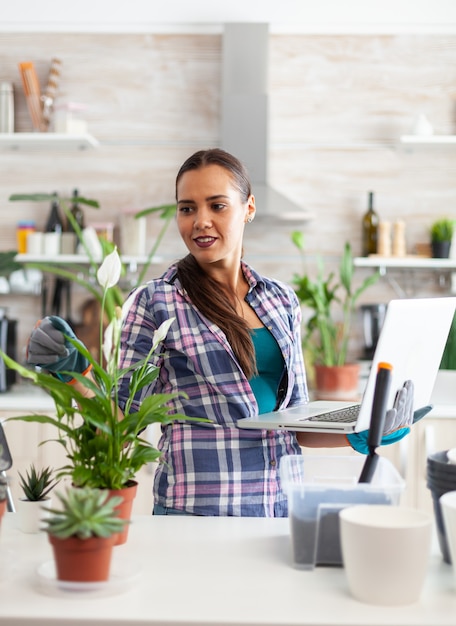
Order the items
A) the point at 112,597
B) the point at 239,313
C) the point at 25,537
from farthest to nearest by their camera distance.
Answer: the point at 239,313 < the point at 25,537 < the point at 112,597

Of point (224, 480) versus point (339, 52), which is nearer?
point (224, 480)

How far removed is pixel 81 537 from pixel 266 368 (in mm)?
793

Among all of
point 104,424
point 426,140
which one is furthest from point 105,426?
point 426,140

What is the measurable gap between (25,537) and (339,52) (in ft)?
9.60

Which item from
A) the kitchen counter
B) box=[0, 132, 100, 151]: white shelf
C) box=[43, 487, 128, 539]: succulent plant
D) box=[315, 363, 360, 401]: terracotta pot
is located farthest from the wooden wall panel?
box=[43, 487, 128, 539]: succulent plant

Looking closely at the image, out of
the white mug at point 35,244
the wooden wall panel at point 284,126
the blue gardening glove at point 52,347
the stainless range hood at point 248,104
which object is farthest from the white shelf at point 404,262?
the blue gardening glove at point 52,347

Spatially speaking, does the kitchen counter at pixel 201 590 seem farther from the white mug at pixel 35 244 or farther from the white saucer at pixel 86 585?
the white mug at pixel 35 244

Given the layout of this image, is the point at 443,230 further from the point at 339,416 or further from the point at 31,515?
the point at 31,515

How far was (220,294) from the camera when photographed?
5.86 feet

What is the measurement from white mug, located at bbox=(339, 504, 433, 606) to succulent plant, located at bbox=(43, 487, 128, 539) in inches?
12.1

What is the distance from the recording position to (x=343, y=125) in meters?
3.68

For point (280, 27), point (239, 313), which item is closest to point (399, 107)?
point (280, 27)

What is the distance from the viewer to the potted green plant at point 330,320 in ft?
10.7

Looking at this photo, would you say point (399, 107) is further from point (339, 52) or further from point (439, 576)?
point (439, 576)
